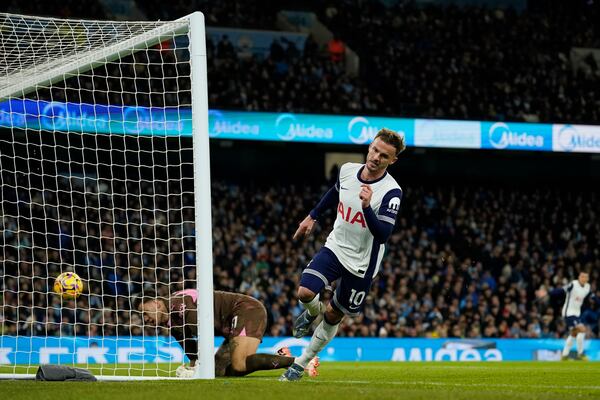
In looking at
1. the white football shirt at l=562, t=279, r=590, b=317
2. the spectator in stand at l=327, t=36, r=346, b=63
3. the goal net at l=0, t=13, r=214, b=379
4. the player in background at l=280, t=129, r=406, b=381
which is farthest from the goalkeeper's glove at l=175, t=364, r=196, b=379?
the spectator in stand at l=327, t=36, r=346, b=63

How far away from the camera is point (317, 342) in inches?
358

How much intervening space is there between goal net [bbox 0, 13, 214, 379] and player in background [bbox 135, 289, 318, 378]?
300 mm

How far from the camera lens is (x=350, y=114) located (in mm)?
26062

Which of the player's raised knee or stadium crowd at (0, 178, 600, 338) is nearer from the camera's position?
the player's raised knee

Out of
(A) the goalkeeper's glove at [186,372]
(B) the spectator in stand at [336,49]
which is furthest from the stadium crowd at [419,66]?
(A) the goalkeeper's glove at [186,372]

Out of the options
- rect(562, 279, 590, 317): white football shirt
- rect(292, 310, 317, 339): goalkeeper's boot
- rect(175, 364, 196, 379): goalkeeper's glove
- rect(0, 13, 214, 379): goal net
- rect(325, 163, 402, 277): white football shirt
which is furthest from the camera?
rect(562, 279, 590, 317): white football shirt

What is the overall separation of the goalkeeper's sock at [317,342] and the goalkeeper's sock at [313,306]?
13cm

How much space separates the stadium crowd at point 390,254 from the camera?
21.0 m

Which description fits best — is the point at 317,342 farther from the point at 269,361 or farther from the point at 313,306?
the point at 269,361

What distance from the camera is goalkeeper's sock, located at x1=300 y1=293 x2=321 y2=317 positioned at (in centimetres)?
904

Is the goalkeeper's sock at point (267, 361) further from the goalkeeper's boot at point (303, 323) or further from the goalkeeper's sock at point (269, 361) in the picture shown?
the goalkeeper's boot at point (303, 323)

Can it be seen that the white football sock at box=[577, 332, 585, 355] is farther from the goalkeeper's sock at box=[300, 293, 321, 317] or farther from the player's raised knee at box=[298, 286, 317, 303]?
the player's raised knee at box=[298, 286, 317, 303]

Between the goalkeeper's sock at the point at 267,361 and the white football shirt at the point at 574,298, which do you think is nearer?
the goalkeeper's sock at the point at 267,361

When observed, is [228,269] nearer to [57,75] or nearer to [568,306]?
[568,306]
